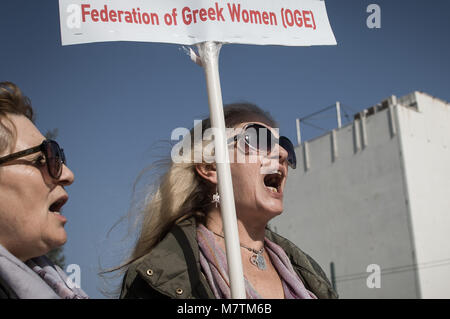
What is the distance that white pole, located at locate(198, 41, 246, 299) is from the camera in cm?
212

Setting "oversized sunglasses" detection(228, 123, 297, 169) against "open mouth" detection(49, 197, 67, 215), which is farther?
"oversized sunglasses" detection(228, 123, 297, 169)

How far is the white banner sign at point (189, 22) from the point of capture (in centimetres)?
231

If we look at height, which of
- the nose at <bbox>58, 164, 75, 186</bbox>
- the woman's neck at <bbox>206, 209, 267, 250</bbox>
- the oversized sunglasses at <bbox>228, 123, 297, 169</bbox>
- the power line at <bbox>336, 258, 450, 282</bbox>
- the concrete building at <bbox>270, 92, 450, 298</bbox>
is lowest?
the woman's neck at <bbox>206, 209, 267, 250</bbox>

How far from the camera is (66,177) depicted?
2510 millimetres

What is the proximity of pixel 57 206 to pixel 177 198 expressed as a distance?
2.73 ft

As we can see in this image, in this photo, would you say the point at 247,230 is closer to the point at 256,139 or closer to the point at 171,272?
the point at 256,139

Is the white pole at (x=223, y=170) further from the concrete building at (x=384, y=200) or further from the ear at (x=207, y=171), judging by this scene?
the concrete building at (x=384, y=200)

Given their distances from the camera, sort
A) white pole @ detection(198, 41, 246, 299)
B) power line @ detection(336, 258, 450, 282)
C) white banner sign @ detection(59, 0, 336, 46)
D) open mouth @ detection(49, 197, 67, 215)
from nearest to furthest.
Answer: white pole @ detection(198, 41, 246, 299), white banner sign @ detection(59, 0, 336, 46), open mouth @ detection(49, 197, 67, 215), power line @ detection(336, 258, 450, 282)

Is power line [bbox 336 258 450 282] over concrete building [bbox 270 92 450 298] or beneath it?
beneath

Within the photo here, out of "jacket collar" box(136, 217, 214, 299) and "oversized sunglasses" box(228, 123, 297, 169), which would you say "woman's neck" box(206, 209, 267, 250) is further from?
"oversized sunglasses" box(228, 123, 297, 169)

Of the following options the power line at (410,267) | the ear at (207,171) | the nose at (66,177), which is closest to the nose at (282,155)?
the ear at (207,171)

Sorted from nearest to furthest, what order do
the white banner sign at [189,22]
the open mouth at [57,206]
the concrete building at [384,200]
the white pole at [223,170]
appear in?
Answer: the white pole at [223,170] → the white banner sign at [189,22] → the open mouth at [57,206] → the concrete building at [384,200]

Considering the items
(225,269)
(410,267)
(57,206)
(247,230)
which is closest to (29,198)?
(57,206)

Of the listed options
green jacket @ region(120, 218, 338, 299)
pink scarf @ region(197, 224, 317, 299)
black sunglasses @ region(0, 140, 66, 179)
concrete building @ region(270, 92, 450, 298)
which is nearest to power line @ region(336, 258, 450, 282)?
concrete building @ region(270, 92, 450, 298)
